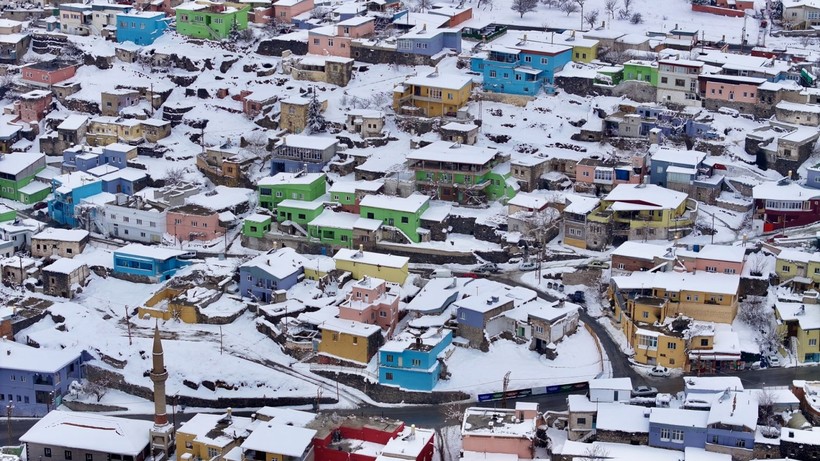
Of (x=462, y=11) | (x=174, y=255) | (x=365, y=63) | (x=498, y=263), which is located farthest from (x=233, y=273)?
(x=462, y=11)

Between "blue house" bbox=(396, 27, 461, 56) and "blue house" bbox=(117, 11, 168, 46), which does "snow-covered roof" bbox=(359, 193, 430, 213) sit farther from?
"blue house" bbox=(117, 11, 168, 46)

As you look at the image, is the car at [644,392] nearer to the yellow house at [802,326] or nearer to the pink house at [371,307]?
the yellow house at [802,326]

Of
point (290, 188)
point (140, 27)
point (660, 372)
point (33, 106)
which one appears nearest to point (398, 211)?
point (290, 188)

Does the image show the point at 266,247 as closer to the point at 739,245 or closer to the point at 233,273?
the point at 233,273

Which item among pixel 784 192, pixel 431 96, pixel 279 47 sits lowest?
pixel 784 192

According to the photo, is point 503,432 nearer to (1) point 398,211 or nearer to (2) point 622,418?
(2) point 622,418

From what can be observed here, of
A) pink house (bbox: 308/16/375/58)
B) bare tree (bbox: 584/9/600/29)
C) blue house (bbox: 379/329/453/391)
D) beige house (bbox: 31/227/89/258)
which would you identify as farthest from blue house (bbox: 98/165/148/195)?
bare tree (bbox: 584/9/600/29)
